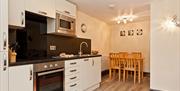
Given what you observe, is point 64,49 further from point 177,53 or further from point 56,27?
point 177,53

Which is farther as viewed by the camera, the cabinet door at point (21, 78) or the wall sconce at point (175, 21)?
the wall sconce at point (175, 21)

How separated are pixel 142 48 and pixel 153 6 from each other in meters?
2.40

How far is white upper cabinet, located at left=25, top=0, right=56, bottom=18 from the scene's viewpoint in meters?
2.28

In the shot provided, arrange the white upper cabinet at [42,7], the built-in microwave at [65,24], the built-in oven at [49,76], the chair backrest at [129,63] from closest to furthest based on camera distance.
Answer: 1. the built-in oven at [49,76]
2. the white upper cabinet at [42,7]
3. the built-in microwave at [65,24]
4. the chair backrest at [129,63]

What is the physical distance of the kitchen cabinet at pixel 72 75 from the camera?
2709mm

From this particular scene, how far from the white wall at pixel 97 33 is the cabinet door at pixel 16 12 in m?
2.02

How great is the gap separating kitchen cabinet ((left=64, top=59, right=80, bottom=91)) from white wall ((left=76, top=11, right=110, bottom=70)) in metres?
1.36

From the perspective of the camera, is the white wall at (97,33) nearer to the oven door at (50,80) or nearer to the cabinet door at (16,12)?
the oven door at (50,80)

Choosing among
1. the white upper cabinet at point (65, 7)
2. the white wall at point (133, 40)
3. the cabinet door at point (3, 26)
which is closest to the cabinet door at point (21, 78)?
the cabinet door at point (3, 26)

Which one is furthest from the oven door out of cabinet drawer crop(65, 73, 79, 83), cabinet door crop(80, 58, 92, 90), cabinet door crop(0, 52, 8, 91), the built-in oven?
cabinet door crop(80, 58, 92, 90)

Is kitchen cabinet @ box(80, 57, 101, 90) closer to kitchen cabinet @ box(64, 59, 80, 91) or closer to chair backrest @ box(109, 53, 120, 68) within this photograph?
kitchen cabinet @ box(64, 59, 80, 91)

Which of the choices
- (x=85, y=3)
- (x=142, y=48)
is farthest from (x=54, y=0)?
(x=142, y=48)

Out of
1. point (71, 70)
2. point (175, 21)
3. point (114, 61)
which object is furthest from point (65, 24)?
point (175, 21)

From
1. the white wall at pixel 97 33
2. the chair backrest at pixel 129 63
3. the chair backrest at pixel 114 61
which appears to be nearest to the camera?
the white wall at pixel 97 33
